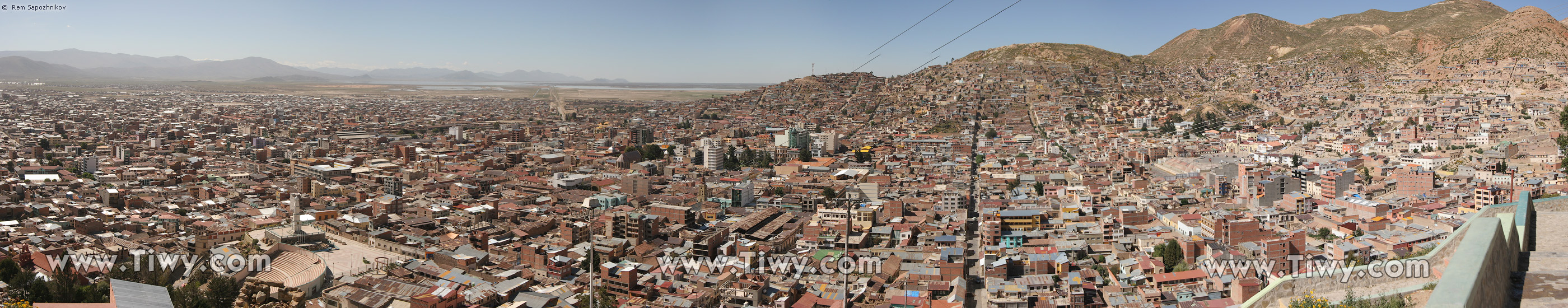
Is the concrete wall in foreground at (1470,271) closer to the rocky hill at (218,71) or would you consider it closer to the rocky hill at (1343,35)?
the rocky hill at (1343,35)

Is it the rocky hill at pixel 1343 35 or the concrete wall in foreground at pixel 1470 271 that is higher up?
the rocky hill at pixel 1343 35

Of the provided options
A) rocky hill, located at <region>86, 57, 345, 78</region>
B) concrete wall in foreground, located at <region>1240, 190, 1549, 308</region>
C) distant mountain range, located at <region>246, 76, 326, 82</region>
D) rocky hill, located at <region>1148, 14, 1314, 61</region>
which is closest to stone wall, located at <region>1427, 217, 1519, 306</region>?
concrete wall in foreground, located at <region>1240, 190, 1549, 308</region>

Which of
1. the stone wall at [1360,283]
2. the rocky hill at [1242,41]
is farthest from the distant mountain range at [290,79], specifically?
the stone wall at [1360,283]

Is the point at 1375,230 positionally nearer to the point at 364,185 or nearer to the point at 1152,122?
the point at 364,185

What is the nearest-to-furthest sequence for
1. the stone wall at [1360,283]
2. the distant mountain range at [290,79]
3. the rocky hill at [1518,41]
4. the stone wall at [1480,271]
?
the stone wall at [1480,271], the stone wall at [1360,283], the rocky hill at [1518,41], the distant mountain range at [290,79]

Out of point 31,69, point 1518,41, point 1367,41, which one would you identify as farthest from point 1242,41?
point 31,69

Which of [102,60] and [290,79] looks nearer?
[102,60]

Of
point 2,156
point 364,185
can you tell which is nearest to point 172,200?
point 364,185

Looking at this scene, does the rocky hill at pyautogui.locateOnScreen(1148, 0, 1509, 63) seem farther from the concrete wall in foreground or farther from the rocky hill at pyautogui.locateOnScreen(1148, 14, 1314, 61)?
the concrete wall in foreground

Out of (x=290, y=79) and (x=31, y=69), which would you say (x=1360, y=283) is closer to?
(x=31, y=69)
